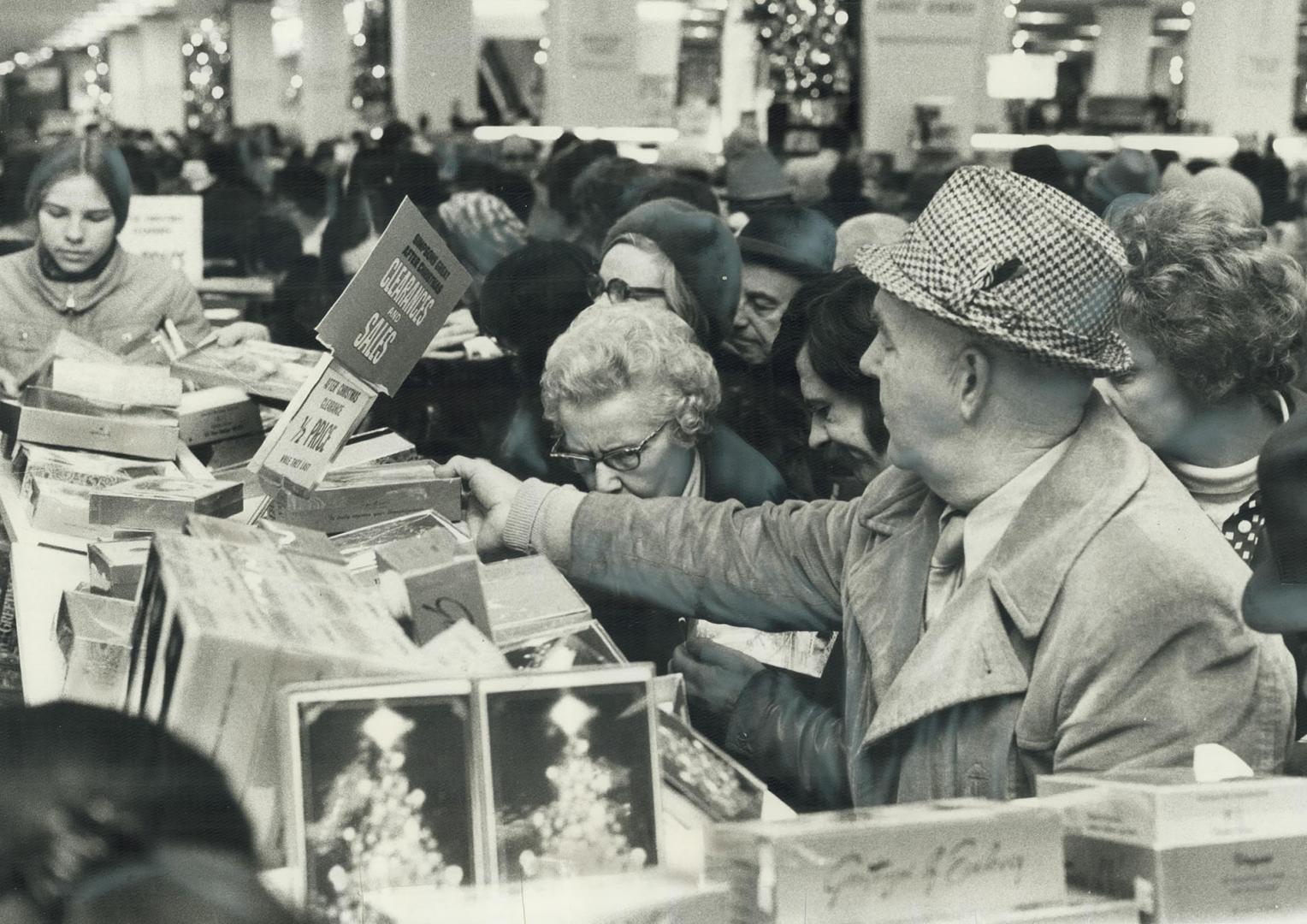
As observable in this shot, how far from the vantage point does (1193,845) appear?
129 cm

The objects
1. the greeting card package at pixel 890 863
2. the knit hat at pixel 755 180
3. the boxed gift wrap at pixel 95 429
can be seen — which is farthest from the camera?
the knit hat at pixel 755 180

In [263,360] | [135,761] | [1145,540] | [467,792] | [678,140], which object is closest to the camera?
[135,761]

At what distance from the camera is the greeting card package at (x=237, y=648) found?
4.43 feet

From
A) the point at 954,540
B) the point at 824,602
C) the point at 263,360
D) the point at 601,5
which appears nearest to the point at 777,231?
the point at 263,360

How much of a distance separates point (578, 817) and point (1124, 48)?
11028mm

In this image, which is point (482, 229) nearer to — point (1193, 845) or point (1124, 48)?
point (1193, 845)

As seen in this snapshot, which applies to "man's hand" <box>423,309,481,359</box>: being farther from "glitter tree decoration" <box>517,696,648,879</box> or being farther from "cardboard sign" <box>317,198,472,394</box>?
"glitter tree decoration" <box>517,696,648,879</box>

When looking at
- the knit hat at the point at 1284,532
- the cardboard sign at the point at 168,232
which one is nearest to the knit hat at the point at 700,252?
the knit hat at the point at 1284,532

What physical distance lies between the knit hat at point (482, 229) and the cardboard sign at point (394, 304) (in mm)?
2079

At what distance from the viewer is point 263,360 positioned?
306cm

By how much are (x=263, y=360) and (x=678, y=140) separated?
4.91 meters

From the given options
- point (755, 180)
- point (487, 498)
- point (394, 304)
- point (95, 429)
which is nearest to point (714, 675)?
point (487, 498)

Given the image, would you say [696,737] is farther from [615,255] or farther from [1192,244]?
[615,255]

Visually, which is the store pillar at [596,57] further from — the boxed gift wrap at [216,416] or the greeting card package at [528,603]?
the greeting card package at [528,603]
